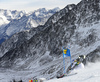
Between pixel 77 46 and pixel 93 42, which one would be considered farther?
pixel 77 46

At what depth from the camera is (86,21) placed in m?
95.8

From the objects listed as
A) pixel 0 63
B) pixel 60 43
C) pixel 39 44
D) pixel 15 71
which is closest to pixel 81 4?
pixel 60 43

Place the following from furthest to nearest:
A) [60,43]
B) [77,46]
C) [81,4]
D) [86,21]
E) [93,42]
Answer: [81,4], [60,43], [86,21], [77,46], [93,42]

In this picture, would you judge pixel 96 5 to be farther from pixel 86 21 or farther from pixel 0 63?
pixel 0 63

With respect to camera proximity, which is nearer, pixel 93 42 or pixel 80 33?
pixel 93 42

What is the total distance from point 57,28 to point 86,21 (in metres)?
25.6

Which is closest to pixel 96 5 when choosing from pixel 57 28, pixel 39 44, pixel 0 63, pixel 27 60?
pixel 57 28

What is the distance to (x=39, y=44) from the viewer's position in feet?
390

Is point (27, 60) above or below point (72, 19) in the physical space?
below

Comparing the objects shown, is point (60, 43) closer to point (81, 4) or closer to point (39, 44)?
point (39, 44)

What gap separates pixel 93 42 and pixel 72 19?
110 ft

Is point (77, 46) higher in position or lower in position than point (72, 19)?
lower

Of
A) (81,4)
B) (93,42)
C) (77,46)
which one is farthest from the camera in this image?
(81,4)

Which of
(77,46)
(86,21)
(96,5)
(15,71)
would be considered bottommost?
(15,71)
